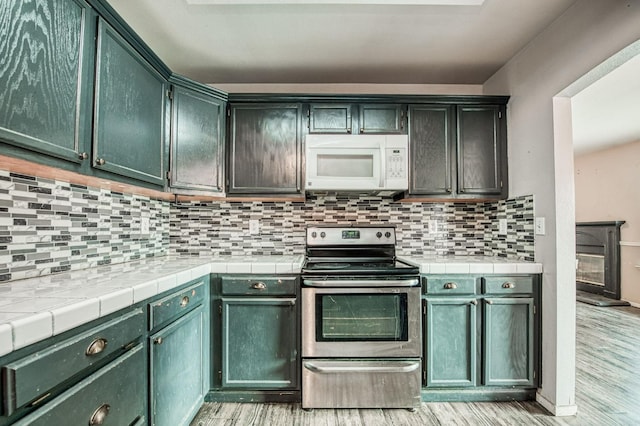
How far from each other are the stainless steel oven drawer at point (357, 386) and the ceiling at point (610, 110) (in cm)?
243

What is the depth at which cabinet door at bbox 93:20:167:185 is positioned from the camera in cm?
136

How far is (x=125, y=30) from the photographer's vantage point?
150 cm

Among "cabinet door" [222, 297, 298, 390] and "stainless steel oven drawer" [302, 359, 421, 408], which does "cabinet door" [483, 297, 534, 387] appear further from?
"cabinet door" [222, 297, 298, 390]

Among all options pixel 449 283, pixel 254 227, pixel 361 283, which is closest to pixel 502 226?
pixel 449 283

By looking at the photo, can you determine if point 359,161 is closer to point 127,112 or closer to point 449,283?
point 449,283

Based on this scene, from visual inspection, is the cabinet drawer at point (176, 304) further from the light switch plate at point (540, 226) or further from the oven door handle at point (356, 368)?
the light switch plate at point (540, 226)

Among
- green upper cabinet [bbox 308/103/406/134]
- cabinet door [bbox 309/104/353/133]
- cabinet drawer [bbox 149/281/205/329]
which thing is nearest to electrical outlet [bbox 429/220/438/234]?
green upper cabinet [bbox 308/103/406/134]

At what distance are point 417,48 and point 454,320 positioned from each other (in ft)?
5.94

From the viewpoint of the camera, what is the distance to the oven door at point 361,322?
1887 millimetres

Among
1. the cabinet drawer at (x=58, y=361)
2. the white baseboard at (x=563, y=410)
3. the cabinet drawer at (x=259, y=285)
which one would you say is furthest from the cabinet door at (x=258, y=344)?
the white baseboard at (x=563, y=410)

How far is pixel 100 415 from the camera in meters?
0.99

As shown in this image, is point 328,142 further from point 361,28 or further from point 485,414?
point 485,414

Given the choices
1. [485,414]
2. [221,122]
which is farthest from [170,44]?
[485,414]

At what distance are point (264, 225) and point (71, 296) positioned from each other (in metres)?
1.59
